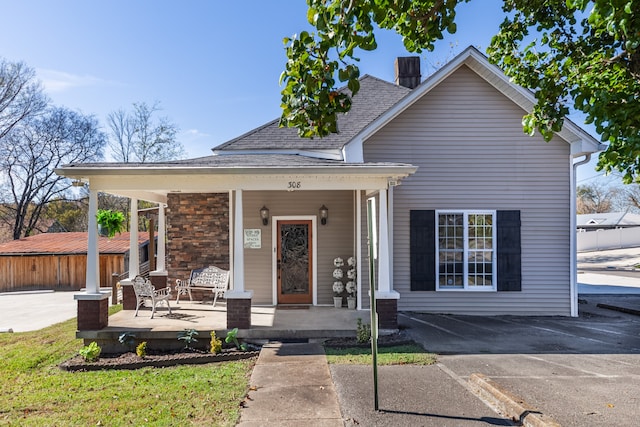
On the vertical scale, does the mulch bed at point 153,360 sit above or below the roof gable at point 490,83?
below

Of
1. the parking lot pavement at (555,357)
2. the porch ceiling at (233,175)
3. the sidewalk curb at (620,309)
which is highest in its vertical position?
the porch ceiling at (233,175)

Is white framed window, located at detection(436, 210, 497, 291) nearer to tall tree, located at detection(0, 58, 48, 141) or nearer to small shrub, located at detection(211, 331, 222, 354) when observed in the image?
small shrub, located at detection(211, 331, 222, 354)

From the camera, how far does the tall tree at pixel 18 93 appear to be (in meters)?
25.8

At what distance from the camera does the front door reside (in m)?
9.66

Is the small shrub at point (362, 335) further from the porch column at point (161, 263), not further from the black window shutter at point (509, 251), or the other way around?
the porch column at point (161, 263)

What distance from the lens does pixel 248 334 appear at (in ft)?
22.9

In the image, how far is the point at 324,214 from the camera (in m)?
9.52

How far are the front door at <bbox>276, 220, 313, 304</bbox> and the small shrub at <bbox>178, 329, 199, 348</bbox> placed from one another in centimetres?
307

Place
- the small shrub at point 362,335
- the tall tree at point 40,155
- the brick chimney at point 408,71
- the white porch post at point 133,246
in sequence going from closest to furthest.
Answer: the small shrub at point 362,335 → the white porch post at point 133,246 → the brick chimney at point 408,71 → the tall tree at point 40,155

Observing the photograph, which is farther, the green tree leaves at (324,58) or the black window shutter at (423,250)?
the black window shutter at (423,250)

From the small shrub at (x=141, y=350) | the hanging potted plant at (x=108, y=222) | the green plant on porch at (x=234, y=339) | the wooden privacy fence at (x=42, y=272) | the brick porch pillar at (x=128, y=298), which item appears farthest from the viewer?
the wooden privacy fence at (x=42, y=272)

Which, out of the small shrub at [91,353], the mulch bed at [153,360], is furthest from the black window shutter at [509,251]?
the small shrub at [91,353]

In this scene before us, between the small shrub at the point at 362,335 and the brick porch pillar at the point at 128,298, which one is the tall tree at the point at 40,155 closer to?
the brick porch pillar at the point at 128,298

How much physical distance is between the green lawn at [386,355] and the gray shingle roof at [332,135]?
5.07m
